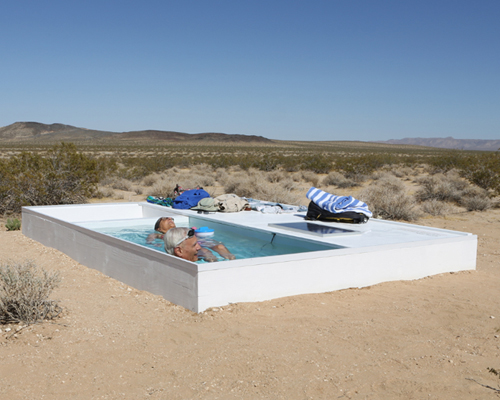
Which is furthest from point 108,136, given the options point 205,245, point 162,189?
point 205,245

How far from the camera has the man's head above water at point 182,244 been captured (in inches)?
259

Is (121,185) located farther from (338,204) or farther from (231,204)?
(338,204)

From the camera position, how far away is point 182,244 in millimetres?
6613

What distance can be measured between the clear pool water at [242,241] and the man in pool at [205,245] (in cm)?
11

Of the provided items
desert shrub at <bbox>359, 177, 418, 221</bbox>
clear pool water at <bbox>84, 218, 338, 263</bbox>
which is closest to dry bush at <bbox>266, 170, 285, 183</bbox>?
desert shrub at <bbox>359, 177, 418, 221</bbox>

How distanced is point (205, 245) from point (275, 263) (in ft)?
8.64

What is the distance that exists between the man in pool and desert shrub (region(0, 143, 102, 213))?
19.5 feet

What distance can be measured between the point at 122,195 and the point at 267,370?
15897 millimetres

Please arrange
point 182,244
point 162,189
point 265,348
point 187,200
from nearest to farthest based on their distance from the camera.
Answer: point 265,348 → point 182,244 → point 187,200 → point 162,189

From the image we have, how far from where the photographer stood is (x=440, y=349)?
462 centimetres

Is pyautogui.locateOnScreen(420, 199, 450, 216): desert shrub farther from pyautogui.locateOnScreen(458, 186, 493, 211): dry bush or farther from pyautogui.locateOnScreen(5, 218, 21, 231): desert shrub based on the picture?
pyautogui.locateOnScreen(5, 218, 21, 231): desert shrub

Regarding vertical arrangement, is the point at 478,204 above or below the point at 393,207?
below

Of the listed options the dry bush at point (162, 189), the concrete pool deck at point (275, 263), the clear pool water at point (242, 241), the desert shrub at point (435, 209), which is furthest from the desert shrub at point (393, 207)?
the dry bush at point (162, 189)

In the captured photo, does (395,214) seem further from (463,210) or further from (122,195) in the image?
(122,195)
